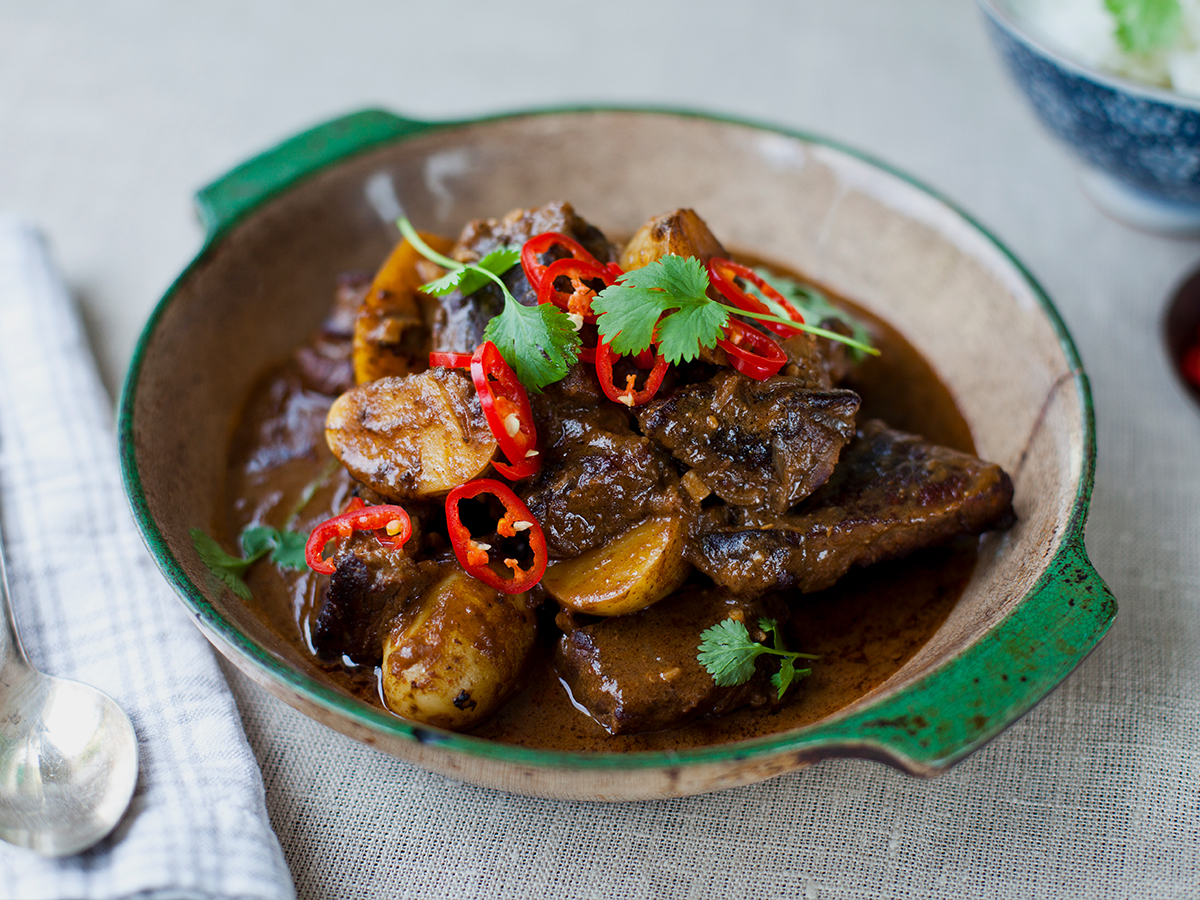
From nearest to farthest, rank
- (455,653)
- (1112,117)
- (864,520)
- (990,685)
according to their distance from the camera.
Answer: (990,685)
(455,653)
(864,520)
(1112,117)

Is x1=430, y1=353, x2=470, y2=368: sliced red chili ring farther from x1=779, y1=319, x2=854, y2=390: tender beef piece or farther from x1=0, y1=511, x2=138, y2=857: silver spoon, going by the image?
x1=0, y1=511, x2=138, y2=857: silver spoon

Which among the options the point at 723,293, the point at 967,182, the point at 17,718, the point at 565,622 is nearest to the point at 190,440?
the point at 17,718

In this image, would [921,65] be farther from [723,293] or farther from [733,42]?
[723,293]

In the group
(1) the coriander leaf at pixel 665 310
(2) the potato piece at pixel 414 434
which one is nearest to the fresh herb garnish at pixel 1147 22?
(1) the coriander leaf at pixel 665 310

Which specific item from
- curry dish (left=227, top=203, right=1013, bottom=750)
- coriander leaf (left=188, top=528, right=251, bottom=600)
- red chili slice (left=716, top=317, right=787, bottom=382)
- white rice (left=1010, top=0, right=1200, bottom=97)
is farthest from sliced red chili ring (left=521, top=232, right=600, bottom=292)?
white rice (left=1010, top=0, right=1200, bottom=97)

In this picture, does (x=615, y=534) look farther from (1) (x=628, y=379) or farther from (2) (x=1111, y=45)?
(2) (x=1111, y=45)

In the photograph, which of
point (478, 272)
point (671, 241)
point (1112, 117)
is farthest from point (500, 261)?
point (1112, 117)
